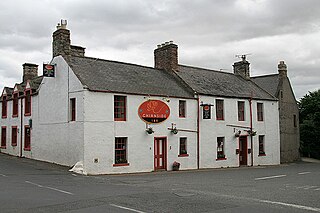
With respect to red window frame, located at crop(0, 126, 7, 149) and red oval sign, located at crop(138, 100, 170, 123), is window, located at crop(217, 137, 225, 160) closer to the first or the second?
red oval sign, located at crop(138, 100, 170, 123)

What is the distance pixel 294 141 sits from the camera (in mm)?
36062

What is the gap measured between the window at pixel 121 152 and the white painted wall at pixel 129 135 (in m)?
0.25

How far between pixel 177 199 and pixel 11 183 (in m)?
7.36

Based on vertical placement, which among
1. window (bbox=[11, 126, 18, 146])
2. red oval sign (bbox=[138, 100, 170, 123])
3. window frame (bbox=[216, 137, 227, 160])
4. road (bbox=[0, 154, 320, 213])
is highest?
red oval sign (bbox=[138, 100, 170, 123])

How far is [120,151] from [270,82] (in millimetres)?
21032

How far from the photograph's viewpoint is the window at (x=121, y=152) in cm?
2097

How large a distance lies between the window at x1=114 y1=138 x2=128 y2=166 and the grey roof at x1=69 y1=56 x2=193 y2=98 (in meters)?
3.05

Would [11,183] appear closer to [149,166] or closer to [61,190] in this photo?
[61,190]

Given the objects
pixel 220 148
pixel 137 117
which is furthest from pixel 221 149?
pixel 137 117

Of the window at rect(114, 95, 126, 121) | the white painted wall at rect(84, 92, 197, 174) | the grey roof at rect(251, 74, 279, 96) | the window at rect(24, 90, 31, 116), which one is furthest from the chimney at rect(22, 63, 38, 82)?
the grey roof at rect(251, 74, 279, 96)

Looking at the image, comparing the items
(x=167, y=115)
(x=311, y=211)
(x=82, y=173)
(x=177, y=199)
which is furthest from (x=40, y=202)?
(x=167, y=115)

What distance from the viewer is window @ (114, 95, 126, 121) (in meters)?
21.3

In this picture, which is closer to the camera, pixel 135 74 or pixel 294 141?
pixel 135 74

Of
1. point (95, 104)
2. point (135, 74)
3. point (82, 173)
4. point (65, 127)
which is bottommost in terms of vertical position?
point (82, 173)
